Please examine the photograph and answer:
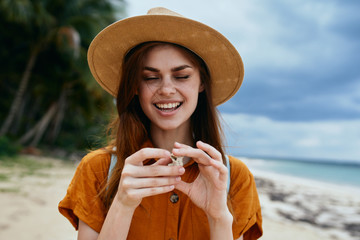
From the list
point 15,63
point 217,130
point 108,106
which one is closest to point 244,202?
point 217,130

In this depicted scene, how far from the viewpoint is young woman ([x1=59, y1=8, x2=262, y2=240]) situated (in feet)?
5.71

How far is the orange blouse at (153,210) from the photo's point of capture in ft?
6.18

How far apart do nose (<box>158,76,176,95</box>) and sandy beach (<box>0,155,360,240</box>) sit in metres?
3.65

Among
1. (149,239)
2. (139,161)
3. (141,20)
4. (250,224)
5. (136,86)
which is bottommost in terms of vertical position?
(149,239)

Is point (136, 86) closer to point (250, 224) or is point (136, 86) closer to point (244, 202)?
point (244, 202)

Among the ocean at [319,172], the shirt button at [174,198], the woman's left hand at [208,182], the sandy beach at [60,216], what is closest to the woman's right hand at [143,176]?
the woman's left hand at [208,182]

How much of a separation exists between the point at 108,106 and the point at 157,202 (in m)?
17.4

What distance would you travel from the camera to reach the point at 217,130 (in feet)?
7.61

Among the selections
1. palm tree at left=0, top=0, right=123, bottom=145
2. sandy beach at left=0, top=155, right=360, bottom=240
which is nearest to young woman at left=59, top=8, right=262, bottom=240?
sandy beach at left=0, top=155, right=360, bottom=240

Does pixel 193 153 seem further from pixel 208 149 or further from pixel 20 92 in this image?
pixel 20 92

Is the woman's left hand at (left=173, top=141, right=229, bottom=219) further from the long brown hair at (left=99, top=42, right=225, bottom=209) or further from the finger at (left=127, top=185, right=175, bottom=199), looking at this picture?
the long brown hair at (left=99, top=42, right=225, bottom=209)

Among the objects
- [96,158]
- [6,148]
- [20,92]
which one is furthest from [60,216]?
[20,92]

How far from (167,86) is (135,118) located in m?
0.46

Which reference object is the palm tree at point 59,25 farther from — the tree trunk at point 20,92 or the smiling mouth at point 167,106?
the smiling mouth at point 167,106
